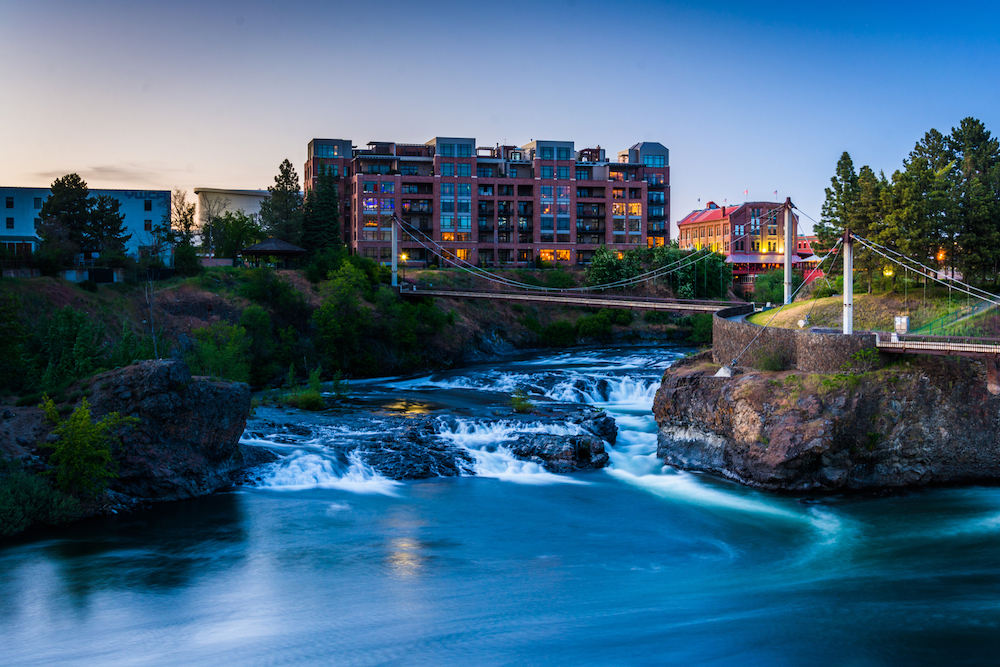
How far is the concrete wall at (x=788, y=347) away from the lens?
28.7m

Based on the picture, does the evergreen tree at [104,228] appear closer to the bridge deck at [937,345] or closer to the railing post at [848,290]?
the railing post at [848,290]

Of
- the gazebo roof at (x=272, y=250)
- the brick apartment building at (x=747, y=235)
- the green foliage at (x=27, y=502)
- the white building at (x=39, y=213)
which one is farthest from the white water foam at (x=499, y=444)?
the brick apartment building at (x=747, y=235)

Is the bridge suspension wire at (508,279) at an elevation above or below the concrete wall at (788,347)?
above

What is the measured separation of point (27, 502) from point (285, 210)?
2719 inches

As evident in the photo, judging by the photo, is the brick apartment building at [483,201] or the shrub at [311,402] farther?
the brick apartment building at [483,201]

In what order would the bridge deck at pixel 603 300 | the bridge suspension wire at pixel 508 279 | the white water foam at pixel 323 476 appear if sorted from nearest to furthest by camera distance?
the white water foam at pixel 323 476 < the bridge deck at pixel 603 300 < the bridge suspension wire at pixel 508 279

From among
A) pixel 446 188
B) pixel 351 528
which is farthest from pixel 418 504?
pixel 446 188

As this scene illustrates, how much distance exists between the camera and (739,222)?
134 metres

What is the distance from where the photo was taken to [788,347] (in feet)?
99.6

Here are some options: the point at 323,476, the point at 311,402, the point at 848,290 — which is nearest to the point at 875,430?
the point at 848,290

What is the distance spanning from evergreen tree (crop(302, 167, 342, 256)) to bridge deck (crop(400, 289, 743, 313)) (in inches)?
584

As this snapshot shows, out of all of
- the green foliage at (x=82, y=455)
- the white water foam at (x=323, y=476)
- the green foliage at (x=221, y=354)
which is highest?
the green foliage at (x=221, y=354)

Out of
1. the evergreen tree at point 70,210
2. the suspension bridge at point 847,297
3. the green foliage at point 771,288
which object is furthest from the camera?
the green foliage at point 771,288

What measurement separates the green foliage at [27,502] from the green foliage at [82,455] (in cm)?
51
